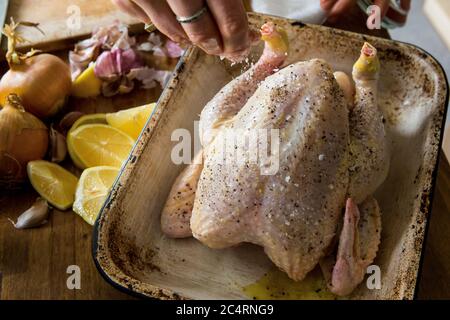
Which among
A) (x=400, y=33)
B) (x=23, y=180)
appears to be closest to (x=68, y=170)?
(x=23, y=180)

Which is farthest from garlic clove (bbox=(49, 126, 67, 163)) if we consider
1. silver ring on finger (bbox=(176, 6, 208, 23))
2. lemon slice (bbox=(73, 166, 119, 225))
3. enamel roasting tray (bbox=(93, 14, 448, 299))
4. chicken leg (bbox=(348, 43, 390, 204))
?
chicken leg (bbox=(348, 43, 390, 204))

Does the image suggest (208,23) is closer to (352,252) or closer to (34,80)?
(352,252)

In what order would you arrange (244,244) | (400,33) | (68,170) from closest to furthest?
1. (244,244)
2. (68,170)
3. (400,33)

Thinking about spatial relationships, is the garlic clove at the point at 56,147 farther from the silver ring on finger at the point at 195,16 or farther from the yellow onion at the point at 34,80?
the silver ring on finger at the point at 195,16

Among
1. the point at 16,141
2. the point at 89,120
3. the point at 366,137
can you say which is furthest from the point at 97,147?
the point at 366,137

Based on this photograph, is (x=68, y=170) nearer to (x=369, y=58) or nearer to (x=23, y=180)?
(x=23, y=180)

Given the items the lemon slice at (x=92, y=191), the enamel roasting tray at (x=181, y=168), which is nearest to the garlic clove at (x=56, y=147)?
the lemon slice at (x=92, y=191)
